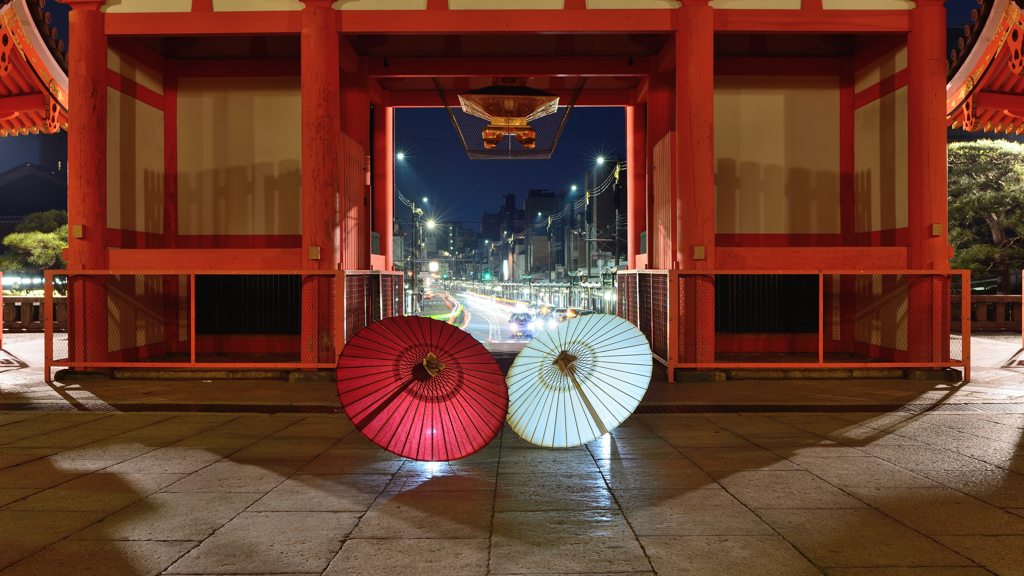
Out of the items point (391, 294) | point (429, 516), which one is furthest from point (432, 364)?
point (391, 294)

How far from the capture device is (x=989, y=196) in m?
25.0

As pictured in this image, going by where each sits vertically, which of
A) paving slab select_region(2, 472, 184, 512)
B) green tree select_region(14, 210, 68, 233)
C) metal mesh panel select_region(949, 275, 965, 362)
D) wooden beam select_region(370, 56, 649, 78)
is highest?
wooden beam select_region(370, 56, 649, 78)

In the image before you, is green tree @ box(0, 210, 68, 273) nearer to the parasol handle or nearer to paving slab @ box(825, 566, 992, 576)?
the parasol handle

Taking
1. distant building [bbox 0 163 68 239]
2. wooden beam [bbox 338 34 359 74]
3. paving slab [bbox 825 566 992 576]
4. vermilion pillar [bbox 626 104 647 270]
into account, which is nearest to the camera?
paving slab [bbox 825 566 992 576]

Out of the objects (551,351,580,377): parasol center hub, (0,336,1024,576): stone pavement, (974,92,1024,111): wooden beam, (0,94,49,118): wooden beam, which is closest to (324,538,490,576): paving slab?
(0,336,1024,576): stone pavement

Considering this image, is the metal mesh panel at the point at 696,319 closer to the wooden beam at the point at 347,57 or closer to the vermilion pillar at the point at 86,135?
the wooden beam at the point at 347,57

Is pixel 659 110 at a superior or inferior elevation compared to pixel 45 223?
superior

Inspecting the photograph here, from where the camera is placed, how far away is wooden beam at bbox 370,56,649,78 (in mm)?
14680

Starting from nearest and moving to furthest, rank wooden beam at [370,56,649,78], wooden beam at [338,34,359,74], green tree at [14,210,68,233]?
wooden beam at [338,34,359,74] < wooden beam at [370,56,649,78] < green tree at [14,210,68,233]

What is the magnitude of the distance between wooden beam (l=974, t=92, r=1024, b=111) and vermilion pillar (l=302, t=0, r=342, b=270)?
13.8 m

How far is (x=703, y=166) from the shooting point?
11.4 meters

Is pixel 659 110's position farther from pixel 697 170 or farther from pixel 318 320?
pixel 318 320

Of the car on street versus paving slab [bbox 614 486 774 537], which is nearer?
paving slab [bbox 614 486 774 537]

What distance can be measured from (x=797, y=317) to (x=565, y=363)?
33.0 ft
